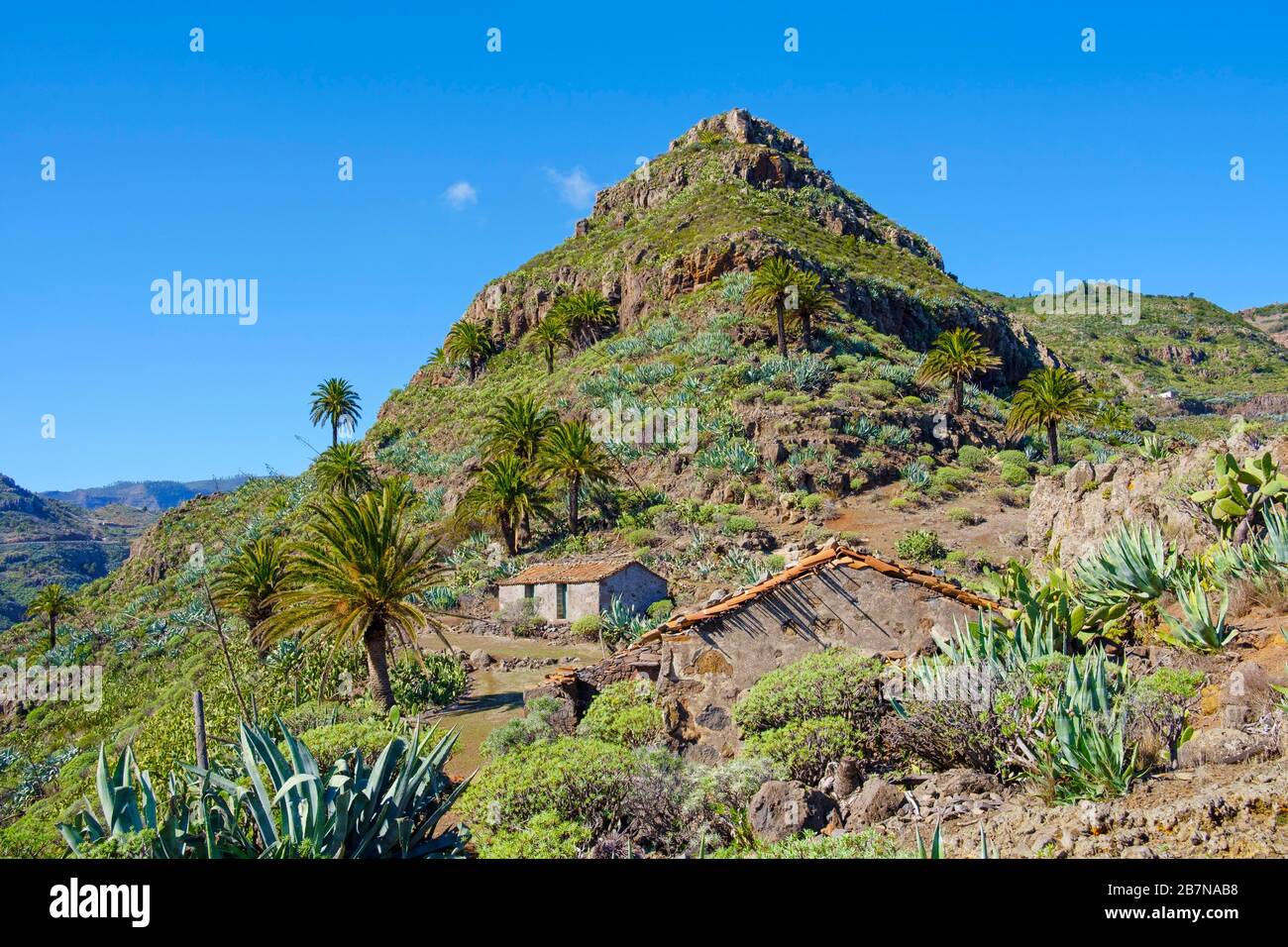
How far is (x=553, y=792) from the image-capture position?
323 inches

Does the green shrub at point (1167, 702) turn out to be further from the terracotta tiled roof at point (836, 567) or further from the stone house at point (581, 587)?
the stone house at point (581, 587)

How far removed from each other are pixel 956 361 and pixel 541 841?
39.5m

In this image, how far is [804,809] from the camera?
7.02m

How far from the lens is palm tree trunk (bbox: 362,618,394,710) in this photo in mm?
18125

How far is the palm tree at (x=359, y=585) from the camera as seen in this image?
1770cm

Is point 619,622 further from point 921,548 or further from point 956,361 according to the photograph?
point 956,361

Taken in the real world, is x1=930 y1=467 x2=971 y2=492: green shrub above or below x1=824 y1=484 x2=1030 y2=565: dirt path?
above

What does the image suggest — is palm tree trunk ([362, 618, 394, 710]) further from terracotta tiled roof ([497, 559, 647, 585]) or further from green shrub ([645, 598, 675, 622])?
terracotta tiled roof ([497, 559, 647, 585])

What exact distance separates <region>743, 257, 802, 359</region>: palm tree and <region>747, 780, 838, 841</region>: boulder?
131 feet

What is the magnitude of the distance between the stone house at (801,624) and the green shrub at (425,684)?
9.81 m

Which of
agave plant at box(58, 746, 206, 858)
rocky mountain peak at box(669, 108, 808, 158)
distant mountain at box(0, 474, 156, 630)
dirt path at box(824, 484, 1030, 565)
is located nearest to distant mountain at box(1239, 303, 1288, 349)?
rocky mountain peak at box(669, 108, 808, 158)

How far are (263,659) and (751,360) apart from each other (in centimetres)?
3101
